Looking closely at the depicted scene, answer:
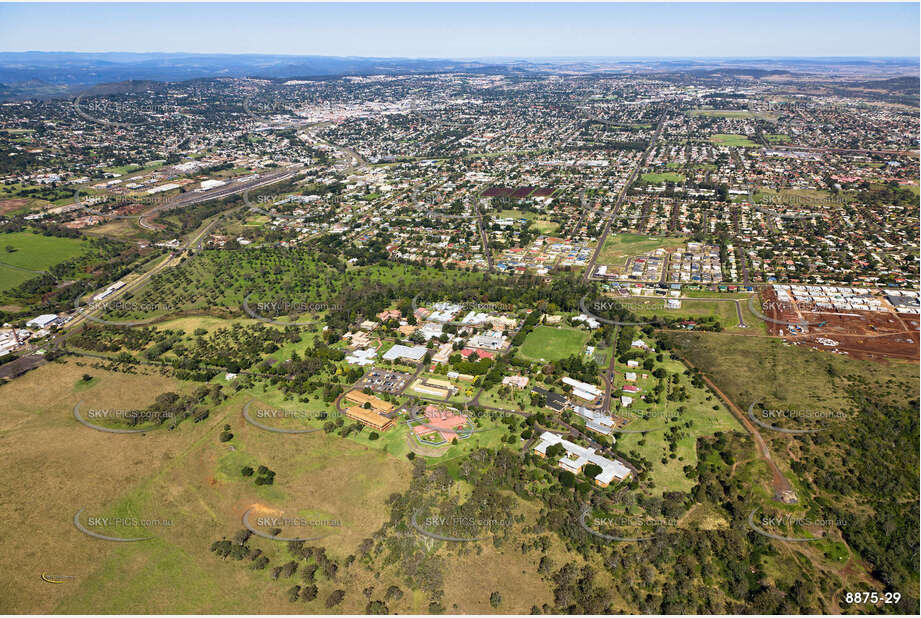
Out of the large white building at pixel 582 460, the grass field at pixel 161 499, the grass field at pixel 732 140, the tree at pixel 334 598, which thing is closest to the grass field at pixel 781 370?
the large white building at pixel 582 460

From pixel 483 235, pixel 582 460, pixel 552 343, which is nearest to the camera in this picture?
pixel 582 460

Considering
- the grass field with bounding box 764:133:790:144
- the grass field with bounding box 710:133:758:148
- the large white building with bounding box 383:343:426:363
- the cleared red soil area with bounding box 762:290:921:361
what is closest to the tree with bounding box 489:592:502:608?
the large white building with bounding box 383:343:426:363

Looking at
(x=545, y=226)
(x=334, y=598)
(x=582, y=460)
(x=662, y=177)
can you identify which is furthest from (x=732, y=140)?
(x=334, y=598)

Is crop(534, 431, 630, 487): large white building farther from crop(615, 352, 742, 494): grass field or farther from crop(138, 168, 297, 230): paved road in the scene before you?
crop(138, 168, 297, 230): paved road

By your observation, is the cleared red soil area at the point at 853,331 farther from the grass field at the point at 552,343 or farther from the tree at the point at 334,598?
the tree at the point at 334,598

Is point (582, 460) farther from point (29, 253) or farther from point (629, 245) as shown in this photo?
A: point (29, 253)

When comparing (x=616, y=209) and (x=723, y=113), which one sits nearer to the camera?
(x=616, y=209)
